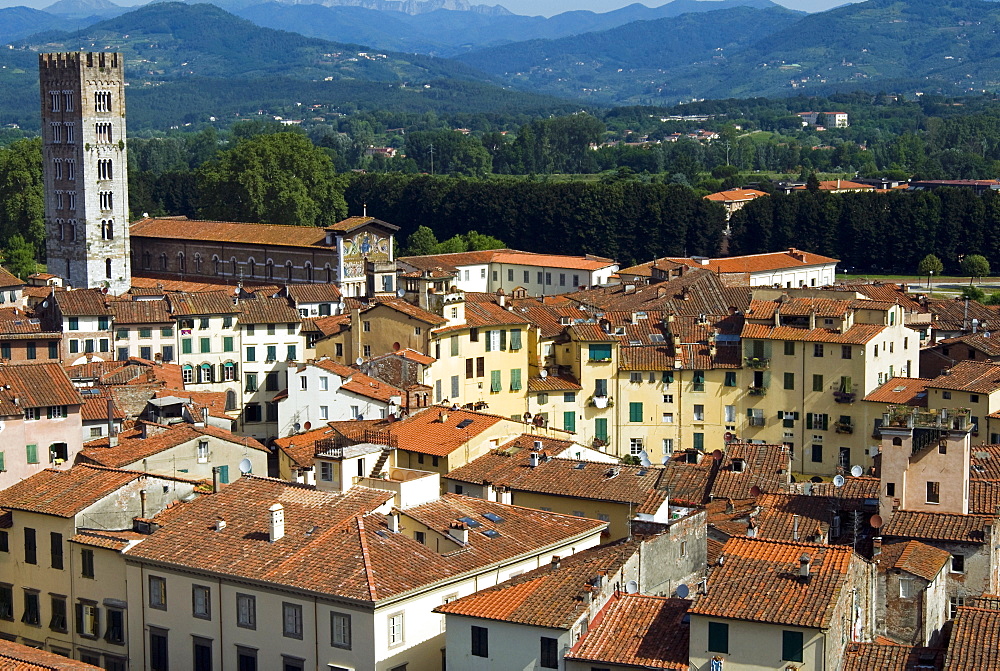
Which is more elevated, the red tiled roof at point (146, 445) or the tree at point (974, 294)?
the red tiled roof at point (146, 445)

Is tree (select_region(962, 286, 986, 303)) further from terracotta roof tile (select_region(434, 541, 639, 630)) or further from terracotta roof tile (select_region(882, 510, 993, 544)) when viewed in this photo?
terracotta roof tile (select_region(434, 541, 639, 630))

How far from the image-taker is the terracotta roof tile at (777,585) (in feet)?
91.4

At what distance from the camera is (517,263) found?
108062mm

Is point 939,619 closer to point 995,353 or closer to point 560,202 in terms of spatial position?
point 995,353

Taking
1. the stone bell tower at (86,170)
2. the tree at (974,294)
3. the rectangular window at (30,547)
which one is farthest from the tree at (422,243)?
the rectangular window at (30,547)

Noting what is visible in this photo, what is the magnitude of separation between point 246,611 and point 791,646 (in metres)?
10.3

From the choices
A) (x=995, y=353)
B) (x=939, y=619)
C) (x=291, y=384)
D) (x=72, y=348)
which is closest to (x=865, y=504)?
(x=939, y=619)

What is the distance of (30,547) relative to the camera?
36.9m

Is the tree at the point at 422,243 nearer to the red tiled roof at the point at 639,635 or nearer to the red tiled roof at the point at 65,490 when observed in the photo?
the red tiled roof at the point at 65,490

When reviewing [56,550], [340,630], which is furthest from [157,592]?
[340,630]

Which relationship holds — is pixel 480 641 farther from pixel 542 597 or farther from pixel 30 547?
pixel 30 547

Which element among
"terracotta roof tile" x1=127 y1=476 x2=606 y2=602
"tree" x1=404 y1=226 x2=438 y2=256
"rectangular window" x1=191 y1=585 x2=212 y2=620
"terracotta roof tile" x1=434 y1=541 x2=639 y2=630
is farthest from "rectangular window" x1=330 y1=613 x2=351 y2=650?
"tree" x1=404 y1=226 x2=438 y2=256

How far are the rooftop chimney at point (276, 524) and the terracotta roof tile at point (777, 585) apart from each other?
852 centimetres

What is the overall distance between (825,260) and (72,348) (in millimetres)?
57297
